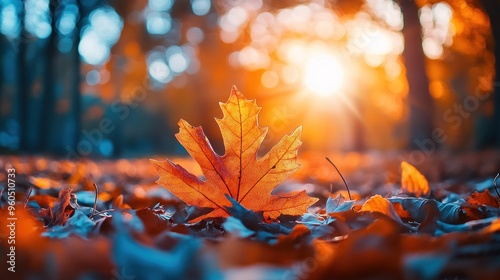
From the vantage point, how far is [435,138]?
11508mm

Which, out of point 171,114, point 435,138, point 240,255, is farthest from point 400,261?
point 171,114

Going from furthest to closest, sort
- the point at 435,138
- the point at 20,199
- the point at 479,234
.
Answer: the point at 435,138 < the point at 20,199 < the point at 479,234

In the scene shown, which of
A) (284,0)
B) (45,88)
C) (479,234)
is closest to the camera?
(479,234)

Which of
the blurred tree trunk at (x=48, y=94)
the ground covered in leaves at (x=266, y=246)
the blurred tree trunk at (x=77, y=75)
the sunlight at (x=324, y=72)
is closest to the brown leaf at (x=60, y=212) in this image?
the ground covered in leaves at (x=266, y=246)

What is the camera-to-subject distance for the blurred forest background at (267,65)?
11727 mm

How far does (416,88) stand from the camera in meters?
11.3

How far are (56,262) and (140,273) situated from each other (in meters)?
0.15

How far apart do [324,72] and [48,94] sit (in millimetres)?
10608

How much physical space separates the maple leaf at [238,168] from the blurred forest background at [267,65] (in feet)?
30.1

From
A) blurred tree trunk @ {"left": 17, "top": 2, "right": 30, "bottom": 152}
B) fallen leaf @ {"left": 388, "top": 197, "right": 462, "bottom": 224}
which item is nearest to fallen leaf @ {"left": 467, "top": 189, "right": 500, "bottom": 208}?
fallen leaf @ {"left": 388, "top": 197, "right": 462, "bottom": 224}

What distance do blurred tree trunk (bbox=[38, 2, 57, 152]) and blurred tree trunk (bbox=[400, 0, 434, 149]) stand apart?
11800mm

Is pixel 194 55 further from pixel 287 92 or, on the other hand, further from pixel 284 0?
pixel 284 0

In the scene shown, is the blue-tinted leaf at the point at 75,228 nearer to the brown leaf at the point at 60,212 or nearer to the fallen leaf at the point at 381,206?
the brown leaf at the point at 60,212

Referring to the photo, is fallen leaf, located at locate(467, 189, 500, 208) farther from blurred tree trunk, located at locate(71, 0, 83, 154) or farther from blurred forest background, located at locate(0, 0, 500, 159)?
blurred tree trunk, located at locate(71, 0, 83, 154)
